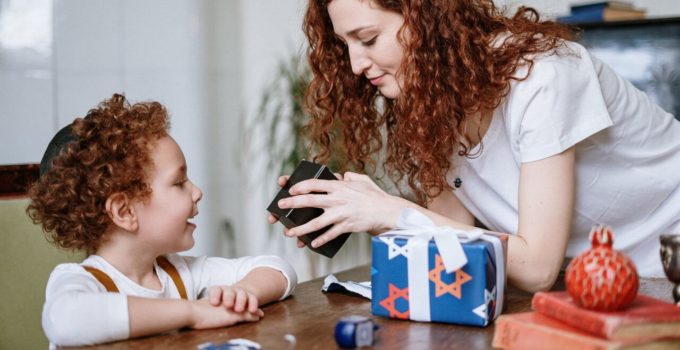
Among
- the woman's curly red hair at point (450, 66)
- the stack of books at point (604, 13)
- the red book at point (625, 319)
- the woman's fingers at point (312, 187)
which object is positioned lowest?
the red book at point (625, 319)

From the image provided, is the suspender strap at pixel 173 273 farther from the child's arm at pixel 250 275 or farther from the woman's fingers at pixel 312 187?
the woman's fingers at pixel 312 187

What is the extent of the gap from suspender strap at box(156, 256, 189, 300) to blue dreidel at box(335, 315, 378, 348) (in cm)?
46

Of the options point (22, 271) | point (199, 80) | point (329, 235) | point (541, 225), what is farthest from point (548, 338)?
point (199, 80)

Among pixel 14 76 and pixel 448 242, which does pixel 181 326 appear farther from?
pixel 14 76

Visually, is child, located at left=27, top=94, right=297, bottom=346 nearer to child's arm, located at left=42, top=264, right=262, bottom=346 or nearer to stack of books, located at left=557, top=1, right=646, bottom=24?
child's arm, located at left=42, top=264, right=262, bottom=346

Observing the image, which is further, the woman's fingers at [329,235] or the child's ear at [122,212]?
the woman's fingers at [329,235]

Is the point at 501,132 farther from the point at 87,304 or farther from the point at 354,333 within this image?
the point at 87,304

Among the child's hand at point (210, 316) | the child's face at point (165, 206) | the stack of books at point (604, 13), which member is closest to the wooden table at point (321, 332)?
the child's hand at point (210, 316)

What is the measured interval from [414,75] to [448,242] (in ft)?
1.76

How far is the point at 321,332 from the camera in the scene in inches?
49.7

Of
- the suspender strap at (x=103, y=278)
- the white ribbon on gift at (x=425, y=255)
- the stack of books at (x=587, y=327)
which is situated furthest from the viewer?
the suspender strap at (x=103, y=278)

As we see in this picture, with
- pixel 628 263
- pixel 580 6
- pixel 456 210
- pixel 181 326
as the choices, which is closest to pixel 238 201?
pixel 580 6

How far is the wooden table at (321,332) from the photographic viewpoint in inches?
46.8

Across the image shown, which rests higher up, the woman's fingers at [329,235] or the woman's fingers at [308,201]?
the woman's fingers at [308,201]
